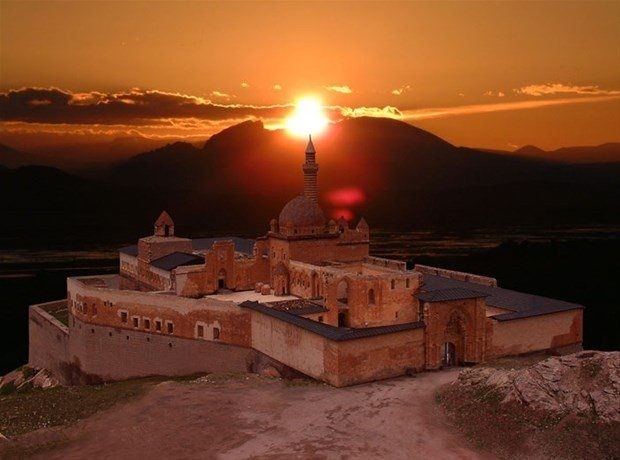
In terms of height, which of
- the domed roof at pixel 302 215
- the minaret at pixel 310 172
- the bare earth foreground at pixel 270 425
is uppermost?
the minaret at pixel 310 172

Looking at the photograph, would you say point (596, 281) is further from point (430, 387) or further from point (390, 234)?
point (430, 387)

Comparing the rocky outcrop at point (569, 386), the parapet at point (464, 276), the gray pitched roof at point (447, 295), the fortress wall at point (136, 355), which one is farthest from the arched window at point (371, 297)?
the parapet at point (464, 276)

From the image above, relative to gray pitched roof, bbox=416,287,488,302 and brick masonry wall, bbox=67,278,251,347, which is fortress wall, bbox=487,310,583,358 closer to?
gray pitched roof, bbox=416,287,488,302

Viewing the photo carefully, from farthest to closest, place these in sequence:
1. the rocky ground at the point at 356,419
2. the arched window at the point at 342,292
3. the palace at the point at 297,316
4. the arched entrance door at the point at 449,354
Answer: the arched window at the point at 342,292, the arched entrance door at the point at 449,354, the palace at the point at 297,316, the rocky ground at the point at 356,419

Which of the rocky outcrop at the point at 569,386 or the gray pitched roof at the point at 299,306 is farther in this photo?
the gray pitched roof at the point at 299,306

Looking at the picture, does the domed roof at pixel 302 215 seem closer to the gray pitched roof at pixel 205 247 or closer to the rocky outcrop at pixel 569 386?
the gray pitched roof at pixel 205 247

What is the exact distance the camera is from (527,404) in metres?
29.3

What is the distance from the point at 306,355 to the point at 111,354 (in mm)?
19323

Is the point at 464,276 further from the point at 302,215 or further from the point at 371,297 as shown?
the point at 302,215

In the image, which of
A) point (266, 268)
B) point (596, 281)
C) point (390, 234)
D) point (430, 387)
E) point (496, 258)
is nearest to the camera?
point (430, 387)

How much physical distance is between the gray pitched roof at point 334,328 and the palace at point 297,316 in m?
0.09

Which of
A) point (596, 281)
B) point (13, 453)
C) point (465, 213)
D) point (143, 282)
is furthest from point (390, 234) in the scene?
point (13, 453)

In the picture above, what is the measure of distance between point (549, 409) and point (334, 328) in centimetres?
1244

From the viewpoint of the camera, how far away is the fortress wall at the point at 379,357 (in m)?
35.3
